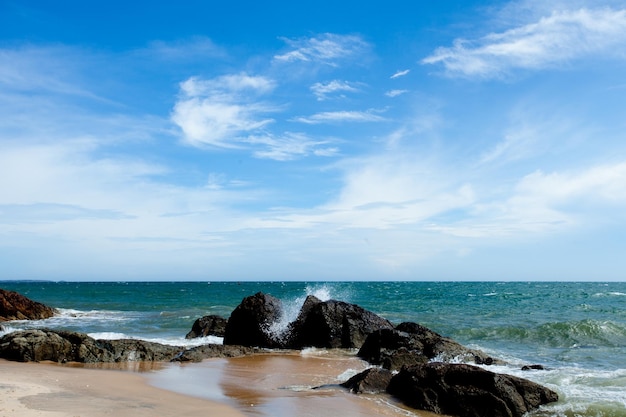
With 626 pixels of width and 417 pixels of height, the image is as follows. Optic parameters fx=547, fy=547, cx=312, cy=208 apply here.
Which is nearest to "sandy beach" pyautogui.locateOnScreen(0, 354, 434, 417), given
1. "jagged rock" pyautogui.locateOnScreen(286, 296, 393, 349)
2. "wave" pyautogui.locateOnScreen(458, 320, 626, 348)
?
"jagged rock" pyautogui.locateOnScreen(286, 296, 393, 349)

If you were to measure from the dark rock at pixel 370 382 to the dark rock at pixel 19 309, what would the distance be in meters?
27.7

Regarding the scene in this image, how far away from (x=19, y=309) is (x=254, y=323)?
2148cm

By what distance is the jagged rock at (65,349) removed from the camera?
14148mm

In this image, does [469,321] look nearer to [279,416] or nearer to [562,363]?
[562,363]

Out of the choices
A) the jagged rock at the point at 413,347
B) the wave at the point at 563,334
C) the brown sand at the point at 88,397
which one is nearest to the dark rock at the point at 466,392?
the brown sand at the point at 88,397

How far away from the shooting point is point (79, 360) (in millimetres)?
14266

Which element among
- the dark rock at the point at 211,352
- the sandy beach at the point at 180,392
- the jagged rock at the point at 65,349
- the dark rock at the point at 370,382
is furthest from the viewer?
the dark rock at the point at 211,352

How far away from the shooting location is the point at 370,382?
37.1 feet

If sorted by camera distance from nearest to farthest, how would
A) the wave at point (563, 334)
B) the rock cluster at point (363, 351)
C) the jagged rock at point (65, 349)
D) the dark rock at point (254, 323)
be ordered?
the rock cluster at point (363, 351), the jagged rock at point (65, 349), the dark rock at point (254, 323), the wave at point (563, 334)

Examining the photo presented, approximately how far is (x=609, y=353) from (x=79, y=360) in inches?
679

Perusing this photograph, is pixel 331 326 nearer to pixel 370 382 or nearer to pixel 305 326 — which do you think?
pixel 305 326

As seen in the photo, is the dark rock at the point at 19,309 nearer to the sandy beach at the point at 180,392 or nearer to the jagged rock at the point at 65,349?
the jagged rock at the point at 65,349

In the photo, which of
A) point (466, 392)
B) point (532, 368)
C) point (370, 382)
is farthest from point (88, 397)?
point (532, 368)

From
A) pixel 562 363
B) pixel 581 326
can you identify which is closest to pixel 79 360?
pixel 562 363
